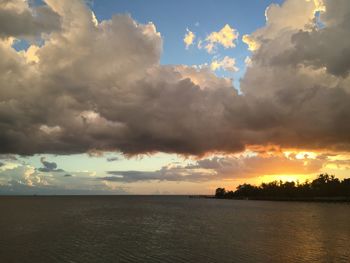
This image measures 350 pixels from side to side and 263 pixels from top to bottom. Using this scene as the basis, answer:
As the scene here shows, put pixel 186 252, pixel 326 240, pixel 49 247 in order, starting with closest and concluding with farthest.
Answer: pixel 186 252 → pixel 49 247 → pixel 326 240

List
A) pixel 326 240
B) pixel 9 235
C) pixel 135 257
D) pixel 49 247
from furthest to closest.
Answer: pixel 9 235, pixel 326 240, pixel 49 247, pixel 135 257

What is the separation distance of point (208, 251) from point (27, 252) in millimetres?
26390

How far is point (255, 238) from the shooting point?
67438mm

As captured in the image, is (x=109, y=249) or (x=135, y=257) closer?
(x=135, y=257)

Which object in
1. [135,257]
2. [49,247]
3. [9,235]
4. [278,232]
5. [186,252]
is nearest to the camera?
[135,257]

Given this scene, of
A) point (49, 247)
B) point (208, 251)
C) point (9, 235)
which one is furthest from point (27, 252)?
point (208, 251)

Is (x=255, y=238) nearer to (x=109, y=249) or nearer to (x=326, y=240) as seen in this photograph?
(x=326, y=240)

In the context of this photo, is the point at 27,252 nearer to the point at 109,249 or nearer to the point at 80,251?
the point at 80,251

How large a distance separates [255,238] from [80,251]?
107ft

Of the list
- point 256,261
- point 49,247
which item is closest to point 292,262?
point 256,261

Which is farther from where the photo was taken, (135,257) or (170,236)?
(170,236)

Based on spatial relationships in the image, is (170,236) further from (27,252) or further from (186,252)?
(27,252)

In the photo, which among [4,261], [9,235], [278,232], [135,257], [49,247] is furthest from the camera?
[278,232]

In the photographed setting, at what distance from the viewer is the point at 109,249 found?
54.4 m
